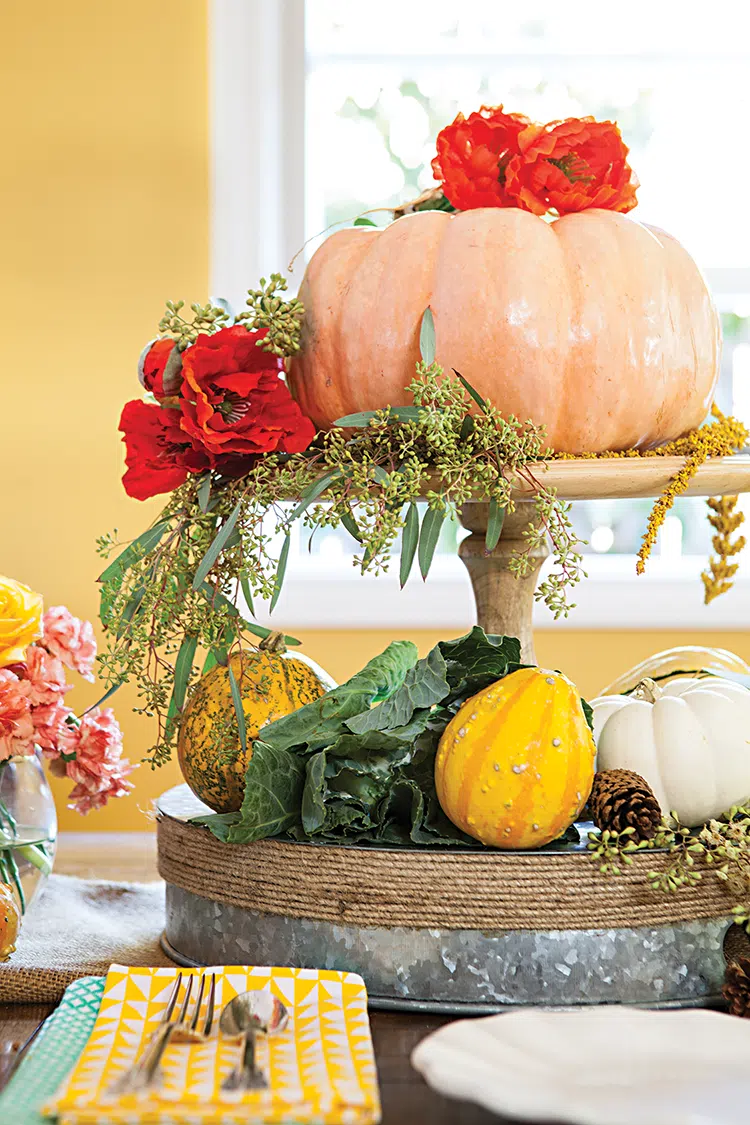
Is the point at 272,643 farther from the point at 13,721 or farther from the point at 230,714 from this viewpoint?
the point at 13,721

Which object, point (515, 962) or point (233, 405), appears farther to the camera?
point (233, 405)

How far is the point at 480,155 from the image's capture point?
0.85 metres

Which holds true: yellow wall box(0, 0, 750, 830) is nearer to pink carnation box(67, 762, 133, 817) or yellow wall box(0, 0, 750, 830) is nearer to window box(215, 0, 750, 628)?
A: window box(215, 0, 750, 628)

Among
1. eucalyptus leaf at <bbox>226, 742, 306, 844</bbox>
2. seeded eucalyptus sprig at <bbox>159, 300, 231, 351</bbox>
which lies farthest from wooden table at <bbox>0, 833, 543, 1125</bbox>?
seeded eucalyptus sprig at <bbox>159, 300, 231, 351</bbox>

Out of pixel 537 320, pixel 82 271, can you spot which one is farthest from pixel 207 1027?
pixel 82 271

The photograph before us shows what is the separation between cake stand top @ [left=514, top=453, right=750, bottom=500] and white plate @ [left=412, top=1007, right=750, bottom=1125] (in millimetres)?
333

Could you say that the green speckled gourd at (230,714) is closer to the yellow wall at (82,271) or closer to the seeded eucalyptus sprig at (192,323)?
the seeded eucalyptus sprig at (192,323)

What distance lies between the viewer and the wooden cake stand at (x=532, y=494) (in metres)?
0.76

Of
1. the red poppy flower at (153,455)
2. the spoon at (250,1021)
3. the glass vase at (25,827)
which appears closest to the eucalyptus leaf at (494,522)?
the red poppy flower at (153,455)

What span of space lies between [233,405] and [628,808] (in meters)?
0.38

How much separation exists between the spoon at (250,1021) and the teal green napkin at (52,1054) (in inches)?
3.0

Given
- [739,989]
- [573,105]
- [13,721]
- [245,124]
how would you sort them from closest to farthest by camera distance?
[739,989] → [13,721] → [245,124] → [573,105]

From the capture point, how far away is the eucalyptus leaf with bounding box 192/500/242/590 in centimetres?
77

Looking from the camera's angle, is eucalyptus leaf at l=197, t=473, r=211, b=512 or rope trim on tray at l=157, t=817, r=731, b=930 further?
eucalyptus leaf at l=197, t=473, r=211, b=512
